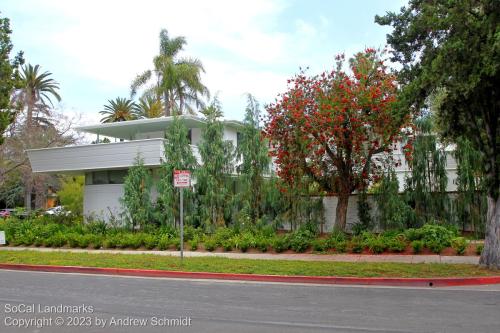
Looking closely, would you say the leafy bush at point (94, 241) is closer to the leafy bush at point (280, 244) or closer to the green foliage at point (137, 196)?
the green foliage at point (137, 196)

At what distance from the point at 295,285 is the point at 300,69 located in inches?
349

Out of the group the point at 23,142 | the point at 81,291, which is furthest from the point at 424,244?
the point at 23,142

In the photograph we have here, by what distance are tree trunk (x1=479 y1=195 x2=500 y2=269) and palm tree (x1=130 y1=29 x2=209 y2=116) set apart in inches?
936

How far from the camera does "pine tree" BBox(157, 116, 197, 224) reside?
2186cm

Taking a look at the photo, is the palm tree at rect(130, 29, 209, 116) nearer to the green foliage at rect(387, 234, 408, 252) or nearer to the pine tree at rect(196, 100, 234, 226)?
the pine tree at rect(196, 100, 234, 226)

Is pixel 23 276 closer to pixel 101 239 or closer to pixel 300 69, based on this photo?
pixel 101 239

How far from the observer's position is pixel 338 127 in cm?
1653

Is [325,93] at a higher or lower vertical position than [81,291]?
higher

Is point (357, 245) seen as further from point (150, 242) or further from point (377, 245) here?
point (150, 242)

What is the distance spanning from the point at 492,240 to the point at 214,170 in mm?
11750

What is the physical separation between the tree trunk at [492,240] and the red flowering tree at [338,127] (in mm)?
3737

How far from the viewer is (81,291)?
431 inches

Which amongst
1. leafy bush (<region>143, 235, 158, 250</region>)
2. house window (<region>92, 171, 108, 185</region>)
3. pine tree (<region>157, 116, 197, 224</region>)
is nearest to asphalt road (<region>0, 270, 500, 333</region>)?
leafy bush (<region>143, 235, 158, 250</region>)

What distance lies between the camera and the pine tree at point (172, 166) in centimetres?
2186
